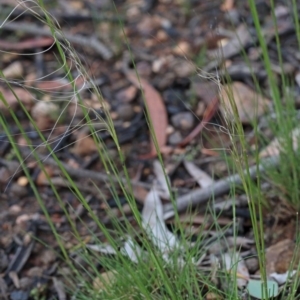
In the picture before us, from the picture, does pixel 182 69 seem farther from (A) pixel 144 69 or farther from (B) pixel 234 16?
(B) pixel 234 16

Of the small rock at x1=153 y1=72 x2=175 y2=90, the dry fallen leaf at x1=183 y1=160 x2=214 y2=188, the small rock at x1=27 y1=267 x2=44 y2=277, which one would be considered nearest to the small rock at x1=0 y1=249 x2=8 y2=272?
the small rock at x1=27 y1=267 x2=44 y2=277

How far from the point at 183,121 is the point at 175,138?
0.20 ft

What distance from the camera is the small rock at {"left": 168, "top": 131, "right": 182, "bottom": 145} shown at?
1.68 metres

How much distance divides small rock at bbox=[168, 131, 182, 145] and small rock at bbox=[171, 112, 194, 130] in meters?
0.03

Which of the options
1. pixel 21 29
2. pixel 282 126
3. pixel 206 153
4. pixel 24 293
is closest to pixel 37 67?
pixel 21 29

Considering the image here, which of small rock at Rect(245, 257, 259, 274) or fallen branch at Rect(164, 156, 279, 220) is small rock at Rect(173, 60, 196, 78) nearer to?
fallen branch at Rect(164, 156, 279, 220)

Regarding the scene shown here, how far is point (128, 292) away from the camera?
103 centimetres

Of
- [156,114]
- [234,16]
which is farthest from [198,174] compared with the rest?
[234,16]

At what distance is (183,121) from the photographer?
1.73 m

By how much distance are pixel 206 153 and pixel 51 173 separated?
1.32ft

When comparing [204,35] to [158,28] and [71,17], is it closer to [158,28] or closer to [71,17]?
[158,28]

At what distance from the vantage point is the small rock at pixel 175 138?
5.52ft

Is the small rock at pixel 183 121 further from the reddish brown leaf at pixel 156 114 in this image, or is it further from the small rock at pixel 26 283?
the small rock at pixel 26 283

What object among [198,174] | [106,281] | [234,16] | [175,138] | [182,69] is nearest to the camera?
[106,281]
